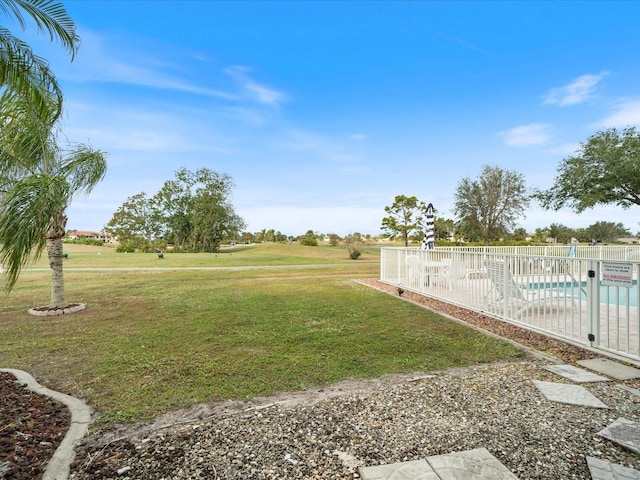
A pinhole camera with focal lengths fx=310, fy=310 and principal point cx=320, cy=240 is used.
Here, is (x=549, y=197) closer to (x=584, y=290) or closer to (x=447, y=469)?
(x=584, y=290)

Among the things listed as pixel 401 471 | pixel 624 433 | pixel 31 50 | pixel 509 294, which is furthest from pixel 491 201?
pixel 31 50

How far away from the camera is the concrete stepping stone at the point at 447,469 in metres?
1.82

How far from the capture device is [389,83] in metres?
13.5

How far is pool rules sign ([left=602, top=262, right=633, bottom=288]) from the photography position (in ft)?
12.0

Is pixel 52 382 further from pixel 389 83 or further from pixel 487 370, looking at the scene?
pixel 389 83

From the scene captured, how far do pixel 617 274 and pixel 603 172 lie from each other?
638 inches

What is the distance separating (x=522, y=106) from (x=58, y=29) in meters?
15.6

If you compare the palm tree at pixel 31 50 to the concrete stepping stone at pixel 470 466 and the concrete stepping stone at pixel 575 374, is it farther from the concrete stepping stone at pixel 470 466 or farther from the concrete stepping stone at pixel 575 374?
the concrete stepping stone at pixel 575 374

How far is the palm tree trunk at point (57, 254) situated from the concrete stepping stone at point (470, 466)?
7.91 meters

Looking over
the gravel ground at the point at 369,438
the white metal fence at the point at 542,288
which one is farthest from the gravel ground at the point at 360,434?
the white metal fence at the point at 542,288

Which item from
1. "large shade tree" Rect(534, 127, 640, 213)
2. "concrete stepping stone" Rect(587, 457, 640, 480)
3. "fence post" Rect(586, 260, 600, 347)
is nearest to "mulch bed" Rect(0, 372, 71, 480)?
"concrete stepping stone" Rect(587, 457, 640, 480)

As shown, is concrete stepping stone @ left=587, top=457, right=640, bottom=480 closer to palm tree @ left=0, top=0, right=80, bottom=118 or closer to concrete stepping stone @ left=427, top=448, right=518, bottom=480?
concrete stepping stone @ left=427, top=448, right=518, bottom=480

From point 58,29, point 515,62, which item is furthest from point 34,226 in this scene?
point 515,62

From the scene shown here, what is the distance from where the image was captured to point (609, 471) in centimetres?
186
